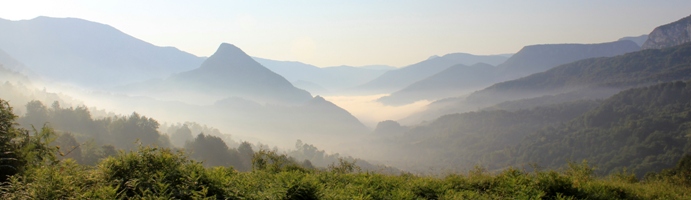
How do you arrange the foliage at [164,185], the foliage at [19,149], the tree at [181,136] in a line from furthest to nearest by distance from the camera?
the tree at [181,136] → the foliage at [19,149] → the foliage at [164,185]

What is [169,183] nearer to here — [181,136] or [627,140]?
[181,136]

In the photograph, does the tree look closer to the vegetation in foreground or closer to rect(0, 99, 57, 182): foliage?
rect(0, 99, 57, 182): foliage

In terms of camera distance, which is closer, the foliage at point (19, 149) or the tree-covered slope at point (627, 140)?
the foliage at point (19, 149)

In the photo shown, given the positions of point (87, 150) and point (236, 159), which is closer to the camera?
point (87, 150)

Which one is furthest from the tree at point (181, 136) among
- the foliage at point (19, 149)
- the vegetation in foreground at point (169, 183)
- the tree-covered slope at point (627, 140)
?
the tree-covered slope at point (627, 140)

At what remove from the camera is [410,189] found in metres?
10.8

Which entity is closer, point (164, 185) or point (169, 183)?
point (164, 185)

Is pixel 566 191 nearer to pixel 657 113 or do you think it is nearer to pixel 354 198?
pixel 354 198

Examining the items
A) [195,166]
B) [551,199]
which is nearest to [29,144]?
[195,166]

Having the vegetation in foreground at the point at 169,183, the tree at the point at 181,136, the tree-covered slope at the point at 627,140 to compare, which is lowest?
the tree-covered slope at the point at 627,140

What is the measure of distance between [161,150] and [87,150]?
2029 inches

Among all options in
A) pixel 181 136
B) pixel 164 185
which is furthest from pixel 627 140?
pixel 164 185

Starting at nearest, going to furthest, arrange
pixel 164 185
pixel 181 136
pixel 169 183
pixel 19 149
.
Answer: pixel 164 185 < pixel 169 183 < pixel 19 149 < pixel 181 136

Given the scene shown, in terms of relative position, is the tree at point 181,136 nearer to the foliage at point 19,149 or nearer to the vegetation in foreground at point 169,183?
the foliage at point 19,149
